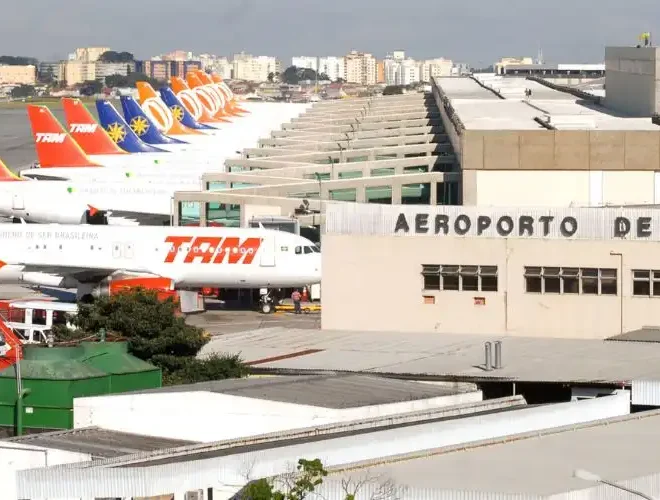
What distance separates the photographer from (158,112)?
492 ft

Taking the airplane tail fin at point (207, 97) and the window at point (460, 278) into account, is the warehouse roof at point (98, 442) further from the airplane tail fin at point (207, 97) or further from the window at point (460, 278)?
the airplane tail fin at point (207, 97)

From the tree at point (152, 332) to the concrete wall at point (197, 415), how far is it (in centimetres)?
820

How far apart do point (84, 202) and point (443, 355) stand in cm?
4925

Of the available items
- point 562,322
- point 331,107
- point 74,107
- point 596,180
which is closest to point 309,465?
point 562,322

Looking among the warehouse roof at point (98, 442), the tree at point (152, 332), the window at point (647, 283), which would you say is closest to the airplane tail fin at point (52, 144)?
the tree at point (152, 332)

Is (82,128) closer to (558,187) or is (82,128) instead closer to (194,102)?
(194,102)

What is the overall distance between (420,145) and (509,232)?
176ft

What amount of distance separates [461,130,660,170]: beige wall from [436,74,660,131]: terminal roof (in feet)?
14.3

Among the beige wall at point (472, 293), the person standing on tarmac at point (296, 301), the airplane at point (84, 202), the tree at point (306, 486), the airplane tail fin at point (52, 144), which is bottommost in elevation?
the person standing on tarmac at point (296, 301)

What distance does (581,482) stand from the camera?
83.4 feet

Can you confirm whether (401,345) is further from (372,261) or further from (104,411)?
(104,411)

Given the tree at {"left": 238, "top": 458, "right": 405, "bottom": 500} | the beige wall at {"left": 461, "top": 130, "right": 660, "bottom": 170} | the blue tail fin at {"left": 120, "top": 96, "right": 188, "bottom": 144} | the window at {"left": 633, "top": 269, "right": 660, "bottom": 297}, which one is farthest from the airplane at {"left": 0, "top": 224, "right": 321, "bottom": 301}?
the blue tail fin at {"left": 120, "top": 96, "right": 188, "bottom": 144}

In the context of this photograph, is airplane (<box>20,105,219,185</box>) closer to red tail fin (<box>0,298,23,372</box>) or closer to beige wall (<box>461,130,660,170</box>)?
beige wall (<box>461,130,660,170</box>)

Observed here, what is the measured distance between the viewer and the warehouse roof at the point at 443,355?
135 feet
